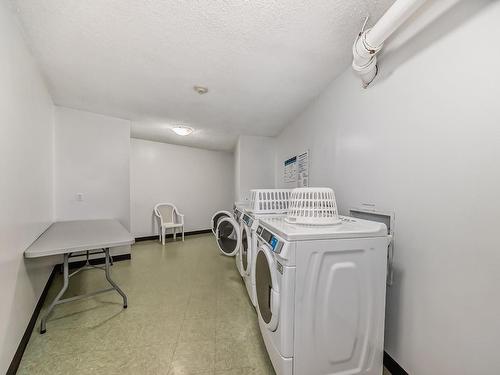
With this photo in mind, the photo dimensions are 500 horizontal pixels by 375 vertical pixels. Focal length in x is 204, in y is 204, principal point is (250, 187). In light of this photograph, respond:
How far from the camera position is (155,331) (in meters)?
1.65

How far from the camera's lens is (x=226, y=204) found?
5629mm

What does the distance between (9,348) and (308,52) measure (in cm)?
279

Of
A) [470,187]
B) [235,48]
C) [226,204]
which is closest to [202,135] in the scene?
[226,204]

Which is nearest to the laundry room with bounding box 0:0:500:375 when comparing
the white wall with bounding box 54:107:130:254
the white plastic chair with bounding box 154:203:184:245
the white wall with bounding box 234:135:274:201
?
the white wall with bounding box 54:107:130:254

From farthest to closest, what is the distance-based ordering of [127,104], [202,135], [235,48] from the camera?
[202,135]
[127,104]
[235,48]

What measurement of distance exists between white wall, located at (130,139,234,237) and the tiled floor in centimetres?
207

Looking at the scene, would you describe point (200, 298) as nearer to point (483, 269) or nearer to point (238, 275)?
point (238, 275)

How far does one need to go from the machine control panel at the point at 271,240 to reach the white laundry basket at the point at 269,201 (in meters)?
0.52

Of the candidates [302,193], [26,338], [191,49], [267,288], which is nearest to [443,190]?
[302,193]

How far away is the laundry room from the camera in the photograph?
97cm

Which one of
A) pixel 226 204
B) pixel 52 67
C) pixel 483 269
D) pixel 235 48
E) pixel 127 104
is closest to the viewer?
pixel 483 269

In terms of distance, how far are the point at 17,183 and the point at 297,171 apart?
108 inches

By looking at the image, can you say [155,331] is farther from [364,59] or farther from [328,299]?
[364,59]

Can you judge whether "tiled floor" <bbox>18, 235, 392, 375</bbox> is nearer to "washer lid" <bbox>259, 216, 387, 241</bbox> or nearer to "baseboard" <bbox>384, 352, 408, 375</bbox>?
"baseboard" <bbox>384, 352, 408, 375</bbox>
